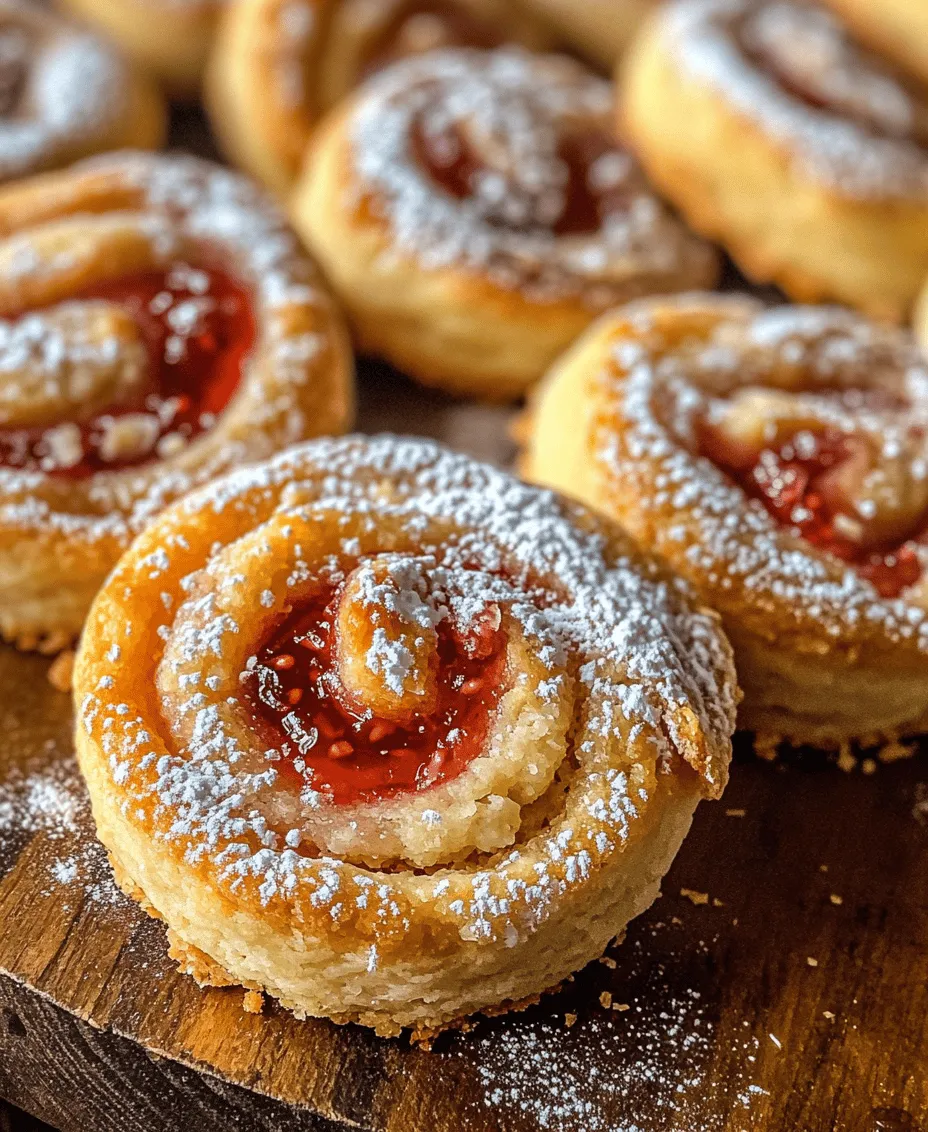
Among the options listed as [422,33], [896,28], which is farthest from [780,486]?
[422,33]

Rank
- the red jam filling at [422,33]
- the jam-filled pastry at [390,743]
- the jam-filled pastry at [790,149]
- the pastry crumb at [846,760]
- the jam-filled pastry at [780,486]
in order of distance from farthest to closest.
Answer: the red jam filling at [422,33]
the jam-filled pastry at [790,149]
the pastry crumb at [846,760]
the jam-filled pastry at [780,486]
the jam-filled pastry at [390,743]

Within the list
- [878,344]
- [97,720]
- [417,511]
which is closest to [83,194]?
[417,511]

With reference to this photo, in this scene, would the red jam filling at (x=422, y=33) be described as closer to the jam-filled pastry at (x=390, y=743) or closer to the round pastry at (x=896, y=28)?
the round pastry at (x=896, y=28)

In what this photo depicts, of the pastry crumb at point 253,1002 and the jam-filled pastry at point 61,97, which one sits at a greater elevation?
the jam-filled pastry at point 61,97

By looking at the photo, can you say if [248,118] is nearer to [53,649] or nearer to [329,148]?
[329,148]

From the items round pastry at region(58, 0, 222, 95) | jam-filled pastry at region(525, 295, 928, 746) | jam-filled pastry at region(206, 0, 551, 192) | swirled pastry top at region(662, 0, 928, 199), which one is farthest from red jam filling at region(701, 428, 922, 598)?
round pastry at region(58, 0, 222, 95)

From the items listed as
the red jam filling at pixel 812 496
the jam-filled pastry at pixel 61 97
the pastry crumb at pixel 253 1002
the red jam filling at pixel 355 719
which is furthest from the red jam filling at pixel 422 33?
the pastry crumb at pixel 253 1002

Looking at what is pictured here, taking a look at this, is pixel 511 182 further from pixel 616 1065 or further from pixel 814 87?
pixel 616 1065
